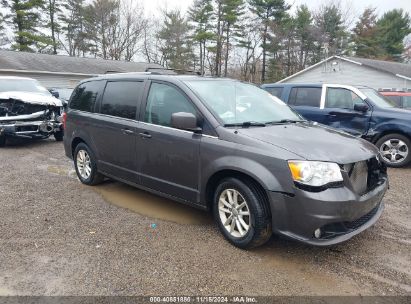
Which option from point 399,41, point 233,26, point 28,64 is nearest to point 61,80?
point 28,64

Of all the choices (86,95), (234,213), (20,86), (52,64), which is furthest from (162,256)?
(52,64)

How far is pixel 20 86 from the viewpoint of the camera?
1031cm

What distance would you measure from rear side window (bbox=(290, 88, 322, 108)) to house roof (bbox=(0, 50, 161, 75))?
57.5 ft

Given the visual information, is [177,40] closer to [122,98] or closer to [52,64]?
[52,64]

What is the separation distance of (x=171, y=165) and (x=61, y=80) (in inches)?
1011

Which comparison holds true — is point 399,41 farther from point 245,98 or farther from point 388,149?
point 245,98

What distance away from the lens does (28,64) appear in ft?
82.7

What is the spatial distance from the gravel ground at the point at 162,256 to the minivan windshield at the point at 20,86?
5.98m

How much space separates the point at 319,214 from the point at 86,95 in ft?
13.9

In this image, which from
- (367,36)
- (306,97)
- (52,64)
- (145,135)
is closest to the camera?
(145,135)

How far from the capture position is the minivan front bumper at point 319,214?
3104mm

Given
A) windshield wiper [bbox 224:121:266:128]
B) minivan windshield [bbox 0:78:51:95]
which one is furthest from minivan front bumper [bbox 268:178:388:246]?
minivan windshield [bbox 0:78:51:95]

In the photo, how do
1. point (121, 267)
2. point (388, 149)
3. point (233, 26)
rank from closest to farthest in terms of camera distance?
point (121, 267)
point (388, 149)
point (233, 26)

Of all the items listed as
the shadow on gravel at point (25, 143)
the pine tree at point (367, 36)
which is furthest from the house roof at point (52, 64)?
the pine tree at point (367, 36)
